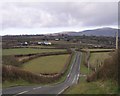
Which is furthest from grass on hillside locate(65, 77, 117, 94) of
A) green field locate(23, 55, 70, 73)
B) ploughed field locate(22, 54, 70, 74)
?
green field locate(23, 55, 70, 73)

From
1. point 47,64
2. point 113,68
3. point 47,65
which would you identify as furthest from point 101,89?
point 47,64

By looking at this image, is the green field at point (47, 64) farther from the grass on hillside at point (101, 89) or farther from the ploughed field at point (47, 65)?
the grass on hillside at point (101, 89)

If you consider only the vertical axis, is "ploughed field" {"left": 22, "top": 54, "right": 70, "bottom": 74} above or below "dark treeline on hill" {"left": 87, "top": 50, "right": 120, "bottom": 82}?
below

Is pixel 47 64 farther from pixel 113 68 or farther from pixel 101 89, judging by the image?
pixel 101 89

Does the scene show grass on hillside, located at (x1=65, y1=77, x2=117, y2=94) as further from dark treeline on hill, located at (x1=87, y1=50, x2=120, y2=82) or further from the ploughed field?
the ploughed field

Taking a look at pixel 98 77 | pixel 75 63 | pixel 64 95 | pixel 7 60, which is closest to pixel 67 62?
pixel 75 63

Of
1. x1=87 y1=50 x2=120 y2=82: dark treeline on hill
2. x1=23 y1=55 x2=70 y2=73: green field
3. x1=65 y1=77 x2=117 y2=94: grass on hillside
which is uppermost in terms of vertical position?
x1=87 y1=50 x2=120 y2=82: dark treeline on hill

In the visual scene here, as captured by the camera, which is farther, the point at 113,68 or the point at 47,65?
the point at 47,65

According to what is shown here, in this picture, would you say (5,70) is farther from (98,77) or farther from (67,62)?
(67,62)

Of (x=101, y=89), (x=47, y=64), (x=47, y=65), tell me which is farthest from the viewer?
(x=47, y=64)
